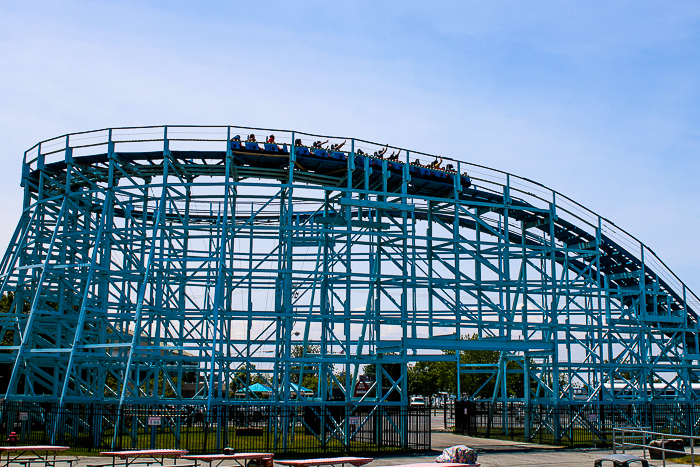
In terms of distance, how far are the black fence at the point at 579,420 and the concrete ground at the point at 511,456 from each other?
1.30 m

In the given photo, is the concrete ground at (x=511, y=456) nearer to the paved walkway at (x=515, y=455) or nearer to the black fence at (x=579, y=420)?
the paved walkway at (x=515, y=455)

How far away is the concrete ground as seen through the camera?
18.8m

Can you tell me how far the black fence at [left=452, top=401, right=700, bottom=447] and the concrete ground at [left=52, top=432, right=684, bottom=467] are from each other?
1.30 meters

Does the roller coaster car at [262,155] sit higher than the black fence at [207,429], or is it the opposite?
the roller coaster car at [262,155]

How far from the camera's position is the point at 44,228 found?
91.9 feet

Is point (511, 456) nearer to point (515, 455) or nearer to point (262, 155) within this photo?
point (515, 455)

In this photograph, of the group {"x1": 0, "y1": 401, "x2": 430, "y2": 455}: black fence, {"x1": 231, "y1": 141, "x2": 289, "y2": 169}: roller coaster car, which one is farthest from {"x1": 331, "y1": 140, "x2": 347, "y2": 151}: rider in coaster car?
{"x1": 0, "y1": 401, "x2": 430, "y2": 455}: black fence

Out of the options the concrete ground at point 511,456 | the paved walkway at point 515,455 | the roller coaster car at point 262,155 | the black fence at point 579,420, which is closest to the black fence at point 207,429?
the concrete ground at point 511,456

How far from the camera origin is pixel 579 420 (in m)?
27.0

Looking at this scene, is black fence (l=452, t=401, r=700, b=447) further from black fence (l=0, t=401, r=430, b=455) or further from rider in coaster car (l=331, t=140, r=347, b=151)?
rider in coaster car (l=331, t=140, r=347, b=151)

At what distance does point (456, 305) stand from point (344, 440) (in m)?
6.53

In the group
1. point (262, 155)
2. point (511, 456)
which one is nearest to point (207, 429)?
point (511, 456)

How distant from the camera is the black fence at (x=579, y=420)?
25894 mm

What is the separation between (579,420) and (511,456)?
686 cm
